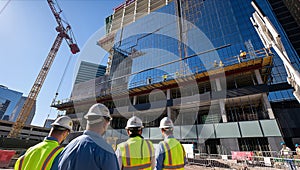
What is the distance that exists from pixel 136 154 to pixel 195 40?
3104 cm

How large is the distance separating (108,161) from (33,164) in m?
1.44

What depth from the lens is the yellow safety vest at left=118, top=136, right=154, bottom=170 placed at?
7.34 feet

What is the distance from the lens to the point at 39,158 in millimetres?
1873

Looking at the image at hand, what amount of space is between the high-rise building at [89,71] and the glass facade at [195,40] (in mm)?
62545

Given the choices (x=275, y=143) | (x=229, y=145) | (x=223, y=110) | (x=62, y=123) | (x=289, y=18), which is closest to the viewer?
(x=62, y=123)

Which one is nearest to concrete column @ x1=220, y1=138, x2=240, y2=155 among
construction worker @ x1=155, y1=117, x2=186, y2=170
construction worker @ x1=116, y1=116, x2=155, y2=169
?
construction worker @ x1=155, y1=117, x2=186, y2=170

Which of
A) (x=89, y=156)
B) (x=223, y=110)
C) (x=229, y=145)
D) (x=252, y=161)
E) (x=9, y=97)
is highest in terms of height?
(x=9, y=97)

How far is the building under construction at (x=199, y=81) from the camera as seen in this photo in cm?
1306

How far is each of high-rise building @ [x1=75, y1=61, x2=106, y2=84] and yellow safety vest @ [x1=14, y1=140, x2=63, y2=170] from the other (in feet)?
318

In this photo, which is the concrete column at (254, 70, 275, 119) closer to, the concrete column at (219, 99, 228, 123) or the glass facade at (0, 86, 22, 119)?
the concrete column at (219, 99, 228, 123)

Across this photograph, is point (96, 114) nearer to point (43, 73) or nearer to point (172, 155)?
point (172, 155)

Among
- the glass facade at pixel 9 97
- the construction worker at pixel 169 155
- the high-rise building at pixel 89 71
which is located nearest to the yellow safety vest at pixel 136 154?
the construction worker at pixel 169 155

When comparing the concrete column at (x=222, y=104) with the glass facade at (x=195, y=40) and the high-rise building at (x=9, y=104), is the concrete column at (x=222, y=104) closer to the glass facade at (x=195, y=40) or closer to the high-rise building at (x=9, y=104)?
the glass facade at (x=195, y=40)

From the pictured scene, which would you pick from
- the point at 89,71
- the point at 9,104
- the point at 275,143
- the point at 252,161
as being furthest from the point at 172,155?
the point at 9,104
